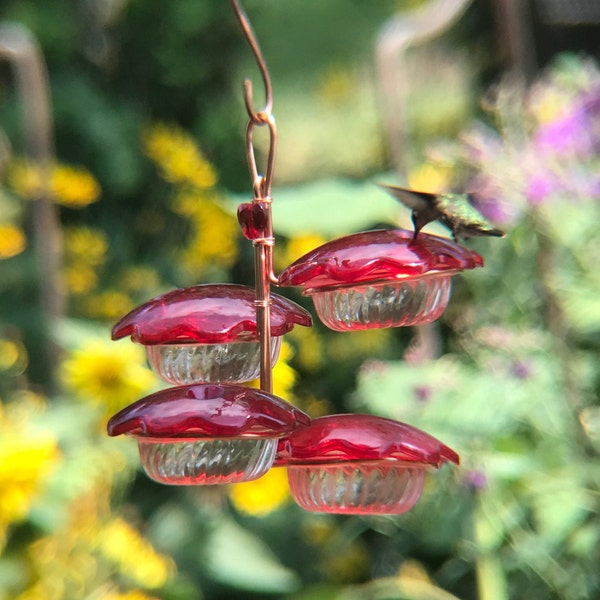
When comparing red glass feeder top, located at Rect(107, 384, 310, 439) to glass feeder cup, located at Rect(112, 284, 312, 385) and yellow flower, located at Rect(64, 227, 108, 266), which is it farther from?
yellow flower, located at Rect(64, 227, 108, 266)

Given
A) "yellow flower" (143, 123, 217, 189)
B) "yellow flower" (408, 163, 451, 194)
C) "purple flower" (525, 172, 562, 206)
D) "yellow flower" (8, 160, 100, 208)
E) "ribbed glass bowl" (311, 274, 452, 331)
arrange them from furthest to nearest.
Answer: "yellow flower" (143, 123, 217, 189) < "yellow flower" (8, 160, 100, 208) < "yellow flower" (408, 163, 451, 194) < "purple flower" (525, 172, 562, 206) < "ribbed glass bowl" (311, 274, 452, 331)

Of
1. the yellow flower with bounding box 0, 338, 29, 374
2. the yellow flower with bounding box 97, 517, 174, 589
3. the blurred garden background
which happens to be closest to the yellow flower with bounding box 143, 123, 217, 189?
the blurred garden background

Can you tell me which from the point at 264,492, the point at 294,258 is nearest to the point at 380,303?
the point at 264,492

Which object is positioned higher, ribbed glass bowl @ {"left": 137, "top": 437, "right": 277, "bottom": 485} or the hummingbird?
the hummingbird

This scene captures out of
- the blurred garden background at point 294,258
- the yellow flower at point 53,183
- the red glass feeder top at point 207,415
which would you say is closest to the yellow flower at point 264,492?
the blurred garden background at point 294,258

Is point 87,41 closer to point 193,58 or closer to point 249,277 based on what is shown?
point 193,58

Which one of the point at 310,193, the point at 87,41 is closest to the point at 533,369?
the point at 310,193

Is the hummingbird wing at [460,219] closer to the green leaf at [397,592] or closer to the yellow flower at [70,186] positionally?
the green leaf at [397,592]
